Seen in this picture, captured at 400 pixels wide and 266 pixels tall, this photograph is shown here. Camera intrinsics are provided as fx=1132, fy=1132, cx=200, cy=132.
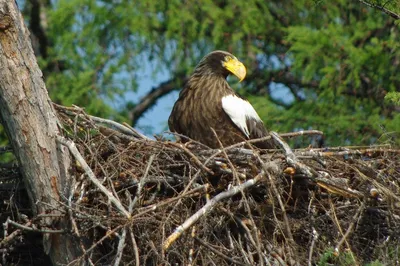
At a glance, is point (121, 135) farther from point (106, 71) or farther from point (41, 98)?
point (106, 71)

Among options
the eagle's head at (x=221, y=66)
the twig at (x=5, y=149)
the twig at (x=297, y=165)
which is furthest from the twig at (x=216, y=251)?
the eagle's head at (x=221, y=66)

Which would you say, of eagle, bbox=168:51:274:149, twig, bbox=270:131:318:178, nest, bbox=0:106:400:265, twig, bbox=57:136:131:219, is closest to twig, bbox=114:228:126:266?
nest, bbox=0:106:400:265

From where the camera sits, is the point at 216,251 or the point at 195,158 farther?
the point at 195,158

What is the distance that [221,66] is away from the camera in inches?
371

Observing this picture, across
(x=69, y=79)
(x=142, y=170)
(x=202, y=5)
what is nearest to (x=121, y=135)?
(x=142, y=170)

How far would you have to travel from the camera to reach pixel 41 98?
6.92 metres

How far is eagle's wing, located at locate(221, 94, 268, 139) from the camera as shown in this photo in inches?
342

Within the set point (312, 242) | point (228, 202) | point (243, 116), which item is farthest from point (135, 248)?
point (243, 116)

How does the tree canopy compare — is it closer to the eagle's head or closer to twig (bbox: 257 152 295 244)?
the eagle's head

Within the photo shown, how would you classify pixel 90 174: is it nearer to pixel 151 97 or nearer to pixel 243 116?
pixel 243 116

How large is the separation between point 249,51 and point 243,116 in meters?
6.65

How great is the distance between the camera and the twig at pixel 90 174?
257 inches

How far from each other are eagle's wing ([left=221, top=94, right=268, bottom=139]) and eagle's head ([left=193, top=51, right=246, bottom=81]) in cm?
37

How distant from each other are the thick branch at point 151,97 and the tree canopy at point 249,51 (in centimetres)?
2
